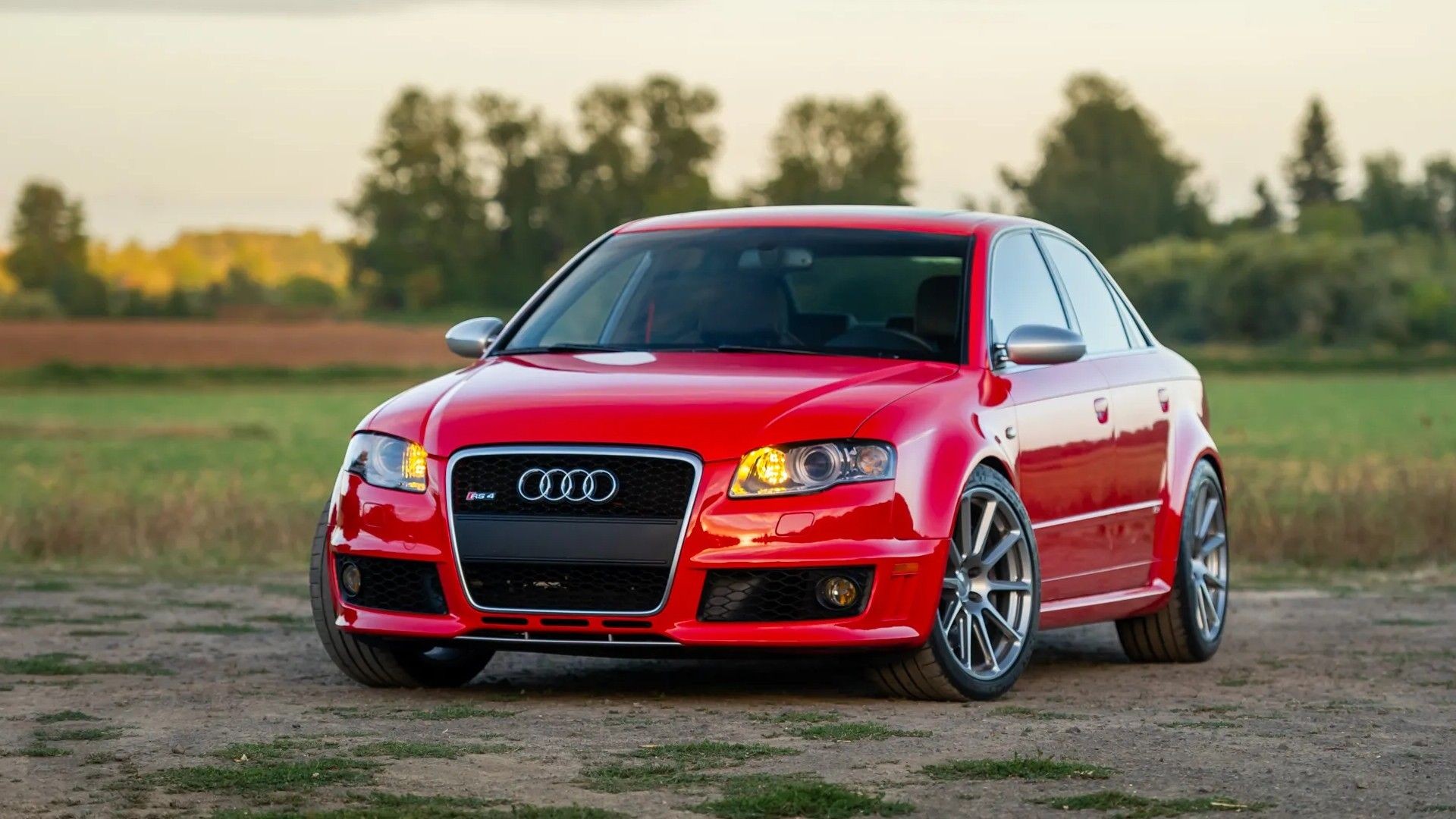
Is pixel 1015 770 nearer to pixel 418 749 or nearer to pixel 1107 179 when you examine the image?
pixel 418 749

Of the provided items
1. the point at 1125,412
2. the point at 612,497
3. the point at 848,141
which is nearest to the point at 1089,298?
the point at 1125,412

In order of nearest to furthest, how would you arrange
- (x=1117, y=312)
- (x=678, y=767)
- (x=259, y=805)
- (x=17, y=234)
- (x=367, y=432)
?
1. (x=259, y=805)
2. (x=678, y=767)
3. (x=367, y=432)
4. (x=1117, y=312)
5. (x=17, y=234)

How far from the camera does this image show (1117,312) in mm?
9922

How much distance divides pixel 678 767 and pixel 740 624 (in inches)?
51.1

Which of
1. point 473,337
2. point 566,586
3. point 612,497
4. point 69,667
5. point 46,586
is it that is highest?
point 473,337

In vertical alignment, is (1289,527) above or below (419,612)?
below

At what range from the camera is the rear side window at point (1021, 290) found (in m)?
8.66

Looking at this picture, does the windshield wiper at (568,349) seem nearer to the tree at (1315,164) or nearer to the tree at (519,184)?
the tree at (519,184)

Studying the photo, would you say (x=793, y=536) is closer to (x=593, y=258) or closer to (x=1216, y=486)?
(x=593, y=258)

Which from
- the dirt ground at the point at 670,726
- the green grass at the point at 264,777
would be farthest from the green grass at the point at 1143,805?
the green grass at the point at 264,777

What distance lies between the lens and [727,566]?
23.8 feet

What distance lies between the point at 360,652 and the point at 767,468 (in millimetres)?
1634

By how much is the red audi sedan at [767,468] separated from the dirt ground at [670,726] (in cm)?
26

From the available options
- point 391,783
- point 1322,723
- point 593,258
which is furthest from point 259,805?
point 593,258
